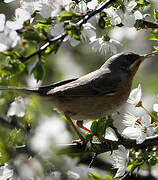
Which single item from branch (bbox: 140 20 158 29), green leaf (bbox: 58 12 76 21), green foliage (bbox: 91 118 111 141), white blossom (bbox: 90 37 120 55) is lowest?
green foliage (bbox: 91 118 111 141)

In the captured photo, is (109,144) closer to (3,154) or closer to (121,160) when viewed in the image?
(121,160)

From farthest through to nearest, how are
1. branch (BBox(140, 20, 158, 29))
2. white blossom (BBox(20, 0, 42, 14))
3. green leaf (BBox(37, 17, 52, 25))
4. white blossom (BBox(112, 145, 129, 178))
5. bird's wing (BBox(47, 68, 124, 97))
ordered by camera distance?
bird's wing (BBox(47, 68, 124, 97)) < branch (BBox(140, 20, 158, 29)) < white blossom (BBox(112, 145, 129, 178)) < white blossom (BBox(20, 0, 42, 14)) < green leaf (BBox(37, 17, 52, 25))

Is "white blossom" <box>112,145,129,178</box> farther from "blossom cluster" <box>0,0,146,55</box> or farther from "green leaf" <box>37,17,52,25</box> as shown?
"green leaf" <box>37,17,52,25</box>

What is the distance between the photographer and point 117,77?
15.2ft

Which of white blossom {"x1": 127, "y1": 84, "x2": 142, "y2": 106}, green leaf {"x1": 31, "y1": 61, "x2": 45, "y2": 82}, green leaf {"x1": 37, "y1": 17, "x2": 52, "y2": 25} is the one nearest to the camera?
green leaf {"x1": 31, "y1": 61, "x2": 45, "y2": 82}

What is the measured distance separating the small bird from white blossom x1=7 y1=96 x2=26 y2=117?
1.46 feet

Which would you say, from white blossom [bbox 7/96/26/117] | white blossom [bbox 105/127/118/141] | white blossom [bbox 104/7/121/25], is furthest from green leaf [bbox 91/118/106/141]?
white blossom [bbox 104/7/121/25]

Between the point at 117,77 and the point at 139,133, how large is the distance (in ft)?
3.49

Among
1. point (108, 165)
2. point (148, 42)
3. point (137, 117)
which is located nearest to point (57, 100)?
point (137, 117)

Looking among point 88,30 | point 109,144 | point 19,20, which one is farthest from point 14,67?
Answer: point 109,144

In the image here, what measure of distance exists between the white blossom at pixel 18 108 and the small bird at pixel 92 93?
446 millimetres

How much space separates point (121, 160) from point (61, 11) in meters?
1.56

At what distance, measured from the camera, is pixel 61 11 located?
10.1ft

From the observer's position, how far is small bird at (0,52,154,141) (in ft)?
14.2
